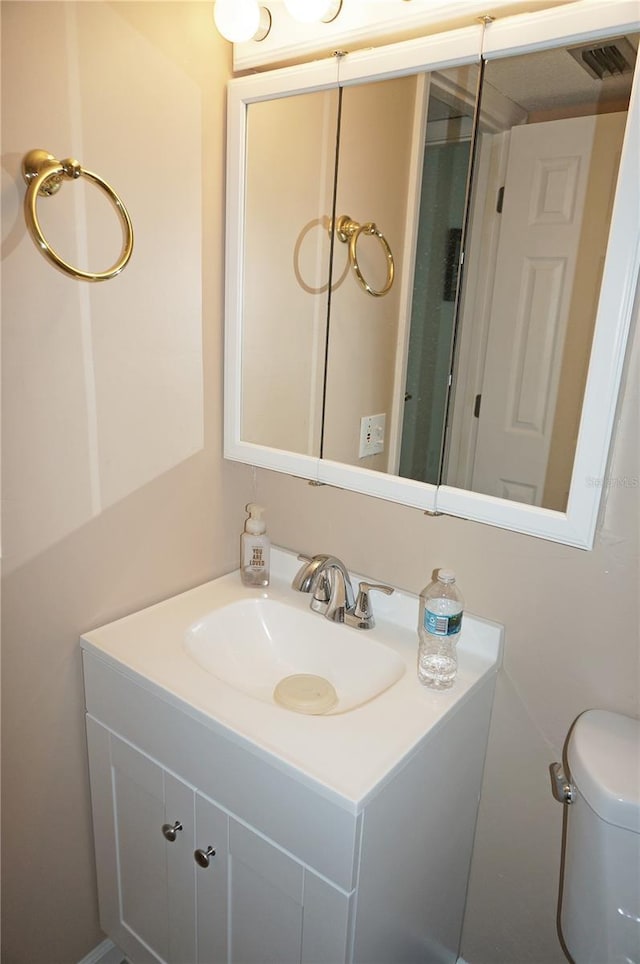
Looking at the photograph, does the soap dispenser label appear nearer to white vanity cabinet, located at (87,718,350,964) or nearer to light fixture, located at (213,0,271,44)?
white vanity cabinet, located at (87,718,350,964)

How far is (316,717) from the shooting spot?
101 centimetres

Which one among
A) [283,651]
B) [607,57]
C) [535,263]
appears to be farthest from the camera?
[283,651]

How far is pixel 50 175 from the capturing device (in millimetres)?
943

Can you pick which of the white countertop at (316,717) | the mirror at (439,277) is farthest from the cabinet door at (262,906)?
the mirror at (439,277)

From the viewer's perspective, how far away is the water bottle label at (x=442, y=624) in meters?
1.09

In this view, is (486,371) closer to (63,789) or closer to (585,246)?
(585,246)

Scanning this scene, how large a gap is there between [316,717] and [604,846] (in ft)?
1.59

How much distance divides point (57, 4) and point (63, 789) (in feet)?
4.59

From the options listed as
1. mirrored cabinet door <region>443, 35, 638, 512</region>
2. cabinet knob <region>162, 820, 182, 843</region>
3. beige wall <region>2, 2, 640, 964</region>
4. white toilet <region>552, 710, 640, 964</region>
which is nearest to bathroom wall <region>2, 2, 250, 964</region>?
beige wall <region>2, 2, 640, 964</region>

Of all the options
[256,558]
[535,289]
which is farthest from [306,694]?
[535,289]

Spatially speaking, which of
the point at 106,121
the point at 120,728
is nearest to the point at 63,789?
the point at 120,728

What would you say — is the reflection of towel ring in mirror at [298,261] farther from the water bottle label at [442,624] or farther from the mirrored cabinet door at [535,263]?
the water bottle label at [442,624]

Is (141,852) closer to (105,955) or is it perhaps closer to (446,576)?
(105,955)

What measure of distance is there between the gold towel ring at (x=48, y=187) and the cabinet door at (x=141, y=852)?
87 centimetres
